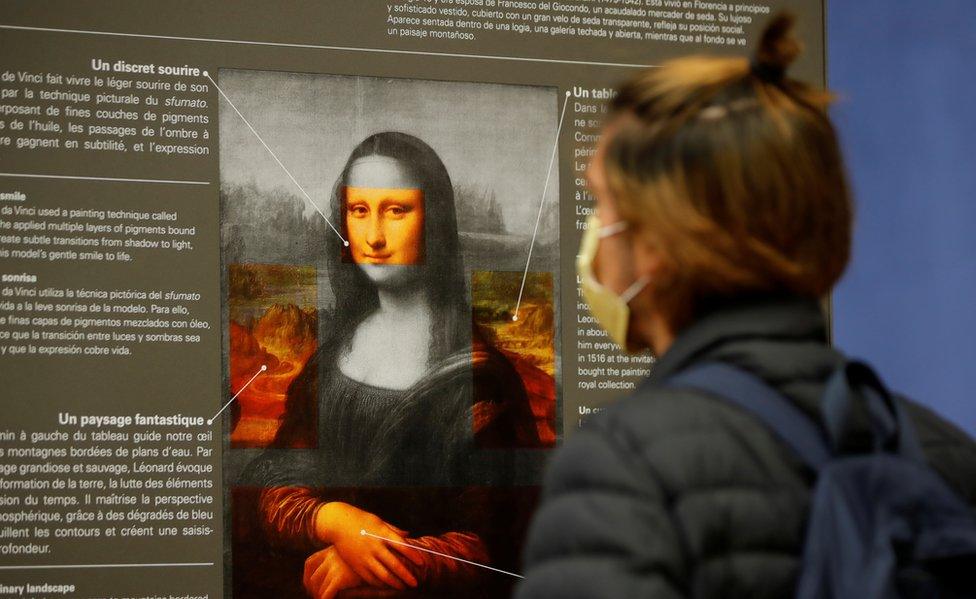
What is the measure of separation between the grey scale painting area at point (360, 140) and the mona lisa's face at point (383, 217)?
0.05 metres

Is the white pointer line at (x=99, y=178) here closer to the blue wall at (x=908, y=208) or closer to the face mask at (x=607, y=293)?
the face mask at (x=607, y=293)

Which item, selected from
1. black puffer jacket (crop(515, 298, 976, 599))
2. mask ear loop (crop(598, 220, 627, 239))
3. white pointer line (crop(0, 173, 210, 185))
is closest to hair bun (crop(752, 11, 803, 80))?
mask ear loop (crop(598, 220, 627, 239))

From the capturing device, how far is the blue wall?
2920 millimetres

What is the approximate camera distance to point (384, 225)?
2.56 meters

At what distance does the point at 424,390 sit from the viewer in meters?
2.55

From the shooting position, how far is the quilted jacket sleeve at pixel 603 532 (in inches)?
38.7

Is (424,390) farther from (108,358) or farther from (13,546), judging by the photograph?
(13,546)

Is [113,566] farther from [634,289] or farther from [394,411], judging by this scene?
[634,289]

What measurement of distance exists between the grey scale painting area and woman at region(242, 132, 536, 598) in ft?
0.15

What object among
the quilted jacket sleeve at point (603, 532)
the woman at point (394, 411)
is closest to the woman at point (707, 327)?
the quilted jacket sleeve at point (603, 532)

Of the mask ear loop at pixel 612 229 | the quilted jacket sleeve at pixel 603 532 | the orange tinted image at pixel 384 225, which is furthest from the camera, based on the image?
the orange tinted image at pixel 384 225

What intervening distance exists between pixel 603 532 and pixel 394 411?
157 cm

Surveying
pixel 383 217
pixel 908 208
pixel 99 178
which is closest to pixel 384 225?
pixel 383 217

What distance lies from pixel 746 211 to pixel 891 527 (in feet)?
1.08
